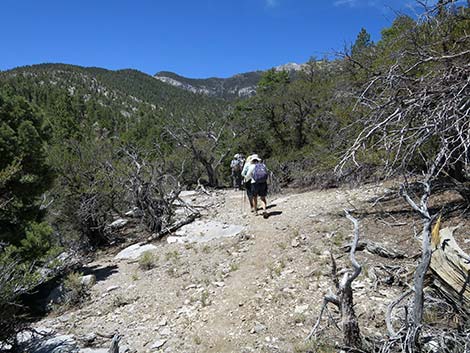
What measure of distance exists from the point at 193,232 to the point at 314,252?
4087 millimetres

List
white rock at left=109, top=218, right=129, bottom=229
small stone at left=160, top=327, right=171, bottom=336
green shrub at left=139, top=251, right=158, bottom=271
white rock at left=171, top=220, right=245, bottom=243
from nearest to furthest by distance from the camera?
1. small stone at left=160, top=327, right=171, bottom=336
2. green shrub at left=139, top=251, right=158, bottom=271
3. white rock at left=171, top=220, right=245, bottom=243
4. white rock at left=109, top=218, right=129, bottom=229

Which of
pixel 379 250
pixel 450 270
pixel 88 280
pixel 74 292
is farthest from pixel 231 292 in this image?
pixel 88 280

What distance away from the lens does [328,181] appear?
12.4 m

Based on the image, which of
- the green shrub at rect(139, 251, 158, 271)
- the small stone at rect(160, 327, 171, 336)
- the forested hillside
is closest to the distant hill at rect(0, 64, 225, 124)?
the forested hillside

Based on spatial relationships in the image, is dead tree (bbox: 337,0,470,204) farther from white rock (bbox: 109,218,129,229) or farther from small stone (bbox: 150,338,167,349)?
white rock (bbox: 109,218,129,229)

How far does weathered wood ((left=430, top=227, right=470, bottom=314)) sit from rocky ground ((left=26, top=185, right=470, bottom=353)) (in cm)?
30

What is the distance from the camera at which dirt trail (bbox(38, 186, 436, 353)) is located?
4707mm

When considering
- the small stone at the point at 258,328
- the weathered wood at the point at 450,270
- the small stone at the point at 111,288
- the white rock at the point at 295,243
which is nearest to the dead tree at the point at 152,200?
the small stone at the point at 111,288

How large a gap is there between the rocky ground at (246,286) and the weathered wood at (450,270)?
30 centimetres

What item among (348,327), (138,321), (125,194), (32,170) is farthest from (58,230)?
(348,327)

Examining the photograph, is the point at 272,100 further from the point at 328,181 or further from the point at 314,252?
the point at 314,252

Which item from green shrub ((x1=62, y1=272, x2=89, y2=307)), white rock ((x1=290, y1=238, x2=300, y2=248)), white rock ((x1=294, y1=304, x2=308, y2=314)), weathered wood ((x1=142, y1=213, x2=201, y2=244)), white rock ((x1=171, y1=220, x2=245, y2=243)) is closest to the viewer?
white rock ((x1=294, y1=304, x2=308, y2=314))

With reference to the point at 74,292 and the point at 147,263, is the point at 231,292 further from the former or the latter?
the point at 74,292

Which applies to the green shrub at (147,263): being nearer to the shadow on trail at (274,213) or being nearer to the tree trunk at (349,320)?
the shadow on trail at (274,213)
